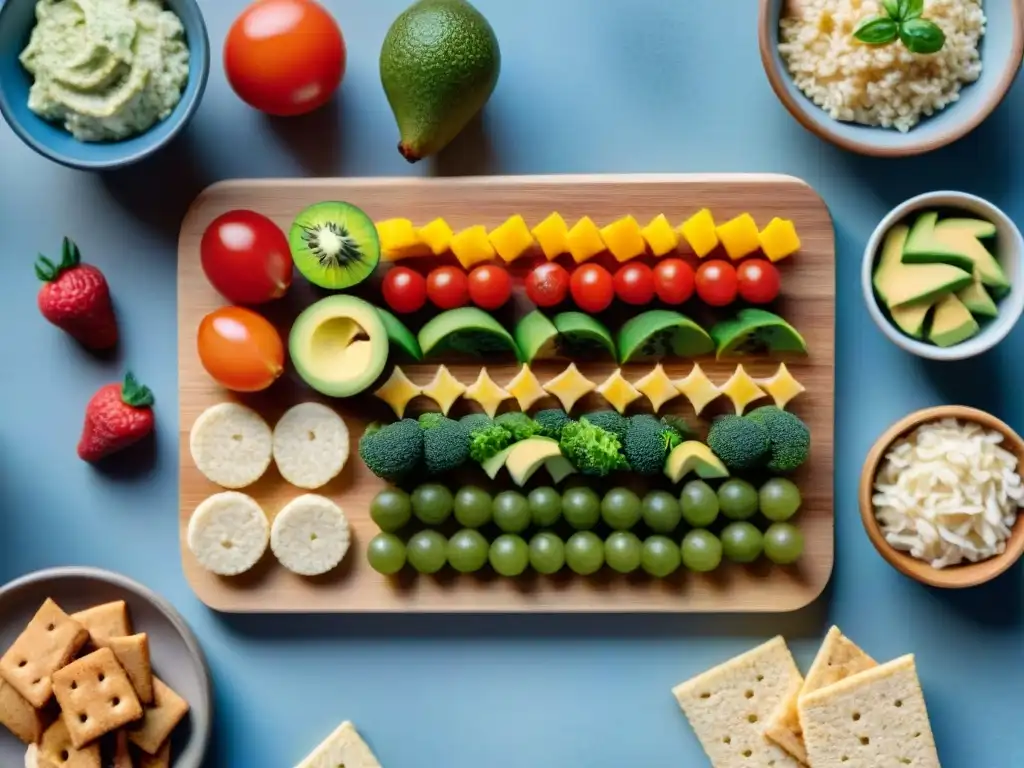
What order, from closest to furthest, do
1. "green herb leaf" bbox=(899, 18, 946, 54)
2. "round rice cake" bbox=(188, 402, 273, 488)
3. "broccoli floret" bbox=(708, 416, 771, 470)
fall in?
"green herb leaf" bbox=(899, 18, 946, 54) < "broccoli floret" bbox=(708, 416, 771, 470) < "round rice cake" bbox=(188, 402, 273, 488)

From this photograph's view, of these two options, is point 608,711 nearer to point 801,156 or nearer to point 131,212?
point 801,156

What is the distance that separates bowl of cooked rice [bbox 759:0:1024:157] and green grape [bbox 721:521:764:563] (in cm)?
66

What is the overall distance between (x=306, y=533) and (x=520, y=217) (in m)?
0.67

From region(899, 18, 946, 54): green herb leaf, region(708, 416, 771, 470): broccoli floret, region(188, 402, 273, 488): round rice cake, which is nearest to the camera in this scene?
region(899, 18, 946, 54): green herb leaf

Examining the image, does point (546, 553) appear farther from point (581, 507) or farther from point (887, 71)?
point (887, 71)

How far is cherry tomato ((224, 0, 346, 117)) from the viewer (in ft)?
5.28

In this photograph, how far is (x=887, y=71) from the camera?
5.31 feet

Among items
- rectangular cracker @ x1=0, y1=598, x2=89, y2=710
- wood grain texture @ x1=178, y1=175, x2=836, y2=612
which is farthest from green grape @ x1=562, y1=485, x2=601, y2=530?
rectangular cracker @ x1=0, y1=598, x2=89, y2=710

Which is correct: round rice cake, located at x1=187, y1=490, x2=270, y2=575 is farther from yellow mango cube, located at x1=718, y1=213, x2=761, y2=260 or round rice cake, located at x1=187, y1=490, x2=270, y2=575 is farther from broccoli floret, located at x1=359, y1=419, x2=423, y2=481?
yellow mango cube, located at x1=718, y1=213, x2=761, y2=260

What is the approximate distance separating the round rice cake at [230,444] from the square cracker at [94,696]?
356mm

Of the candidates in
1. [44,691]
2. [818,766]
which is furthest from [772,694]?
[44,691]

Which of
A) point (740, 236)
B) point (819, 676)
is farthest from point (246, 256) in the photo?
point (819, 676)

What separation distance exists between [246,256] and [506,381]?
493 mm

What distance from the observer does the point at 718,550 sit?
169cm
